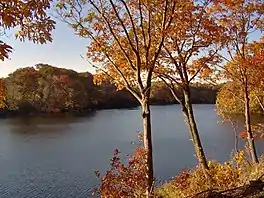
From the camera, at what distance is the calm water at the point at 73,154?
17.0 m

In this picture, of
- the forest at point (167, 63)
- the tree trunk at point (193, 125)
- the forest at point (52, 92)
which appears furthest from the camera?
the forest at point (52, 92)

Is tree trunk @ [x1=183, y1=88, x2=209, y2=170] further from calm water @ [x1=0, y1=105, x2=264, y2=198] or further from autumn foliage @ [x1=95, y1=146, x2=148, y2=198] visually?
calm water @ [x1=0, y1=105, x2=264, y2=198]

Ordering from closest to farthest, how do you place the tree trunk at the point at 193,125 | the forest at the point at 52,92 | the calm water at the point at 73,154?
the tree trunk at the point at 193,125 → the calm water at the point at 73,154 → the forest at the point at 52,92

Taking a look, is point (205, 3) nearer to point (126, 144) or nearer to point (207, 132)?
point (126, 144)

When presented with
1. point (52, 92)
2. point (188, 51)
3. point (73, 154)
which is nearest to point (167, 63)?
point (188, 51)

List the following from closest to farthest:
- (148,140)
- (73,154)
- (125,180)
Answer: (125,180)
(148,140)
(73,154)

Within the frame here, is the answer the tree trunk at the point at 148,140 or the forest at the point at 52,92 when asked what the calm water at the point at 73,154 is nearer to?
the tree trunk at the point at 148,140

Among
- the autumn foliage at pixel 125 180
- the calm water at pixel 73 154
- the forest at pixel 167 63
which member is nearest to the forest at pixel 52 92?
the calm water at pixel 73 154

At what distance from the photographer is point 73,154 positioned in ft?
77.0

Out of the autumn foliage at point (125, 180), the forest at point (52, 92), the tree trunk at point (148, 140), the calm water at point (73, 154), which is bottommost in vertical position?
the calm water at point (73, 154)

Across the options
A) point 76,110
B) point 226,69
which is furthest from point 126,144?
point 76,110

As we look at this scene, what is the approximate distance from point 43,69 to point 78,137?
3377 cm

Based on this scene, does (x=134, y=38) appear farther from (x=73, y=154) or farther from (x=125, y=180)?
(x=73, y=154)

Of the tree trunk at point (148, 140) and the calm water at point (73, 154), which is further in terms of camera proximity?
A: the calm water at point (73, 154)
